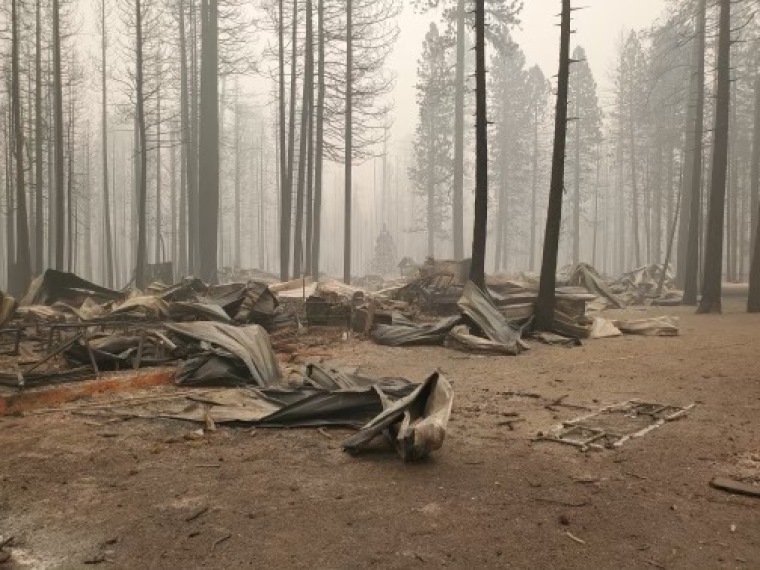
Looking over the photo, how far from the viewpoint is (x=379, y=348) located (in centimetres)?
1019

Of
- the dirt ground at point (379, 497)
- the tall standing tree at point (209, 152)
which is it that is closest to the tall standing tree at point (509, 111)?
the tall standing tree at point (209, 152)

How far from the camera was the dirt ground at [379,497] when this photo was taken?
115 inches

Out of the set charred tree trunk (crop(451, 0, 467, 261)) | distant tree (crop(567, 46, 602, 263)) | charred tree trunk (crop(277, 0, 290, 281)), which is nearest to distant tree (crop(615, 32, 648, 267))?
distant tree (crop(567, 46, 602, 263))

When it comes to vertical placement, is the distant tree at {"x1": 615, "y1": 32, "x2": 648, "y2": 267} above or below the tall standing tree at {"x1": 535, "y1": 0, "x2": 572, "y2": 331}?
above

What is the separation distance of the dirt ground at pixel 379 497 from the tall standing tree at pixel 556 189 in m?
5.40

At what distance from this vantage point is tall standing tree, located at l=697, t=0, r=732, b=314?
46.2 ft

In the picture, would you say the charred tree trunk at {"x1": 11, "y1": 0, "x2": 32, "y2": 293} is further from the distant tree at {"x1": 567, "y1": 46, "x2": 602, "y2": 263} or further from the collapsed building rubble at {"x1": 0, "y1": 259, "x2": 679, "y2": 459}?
the distant tree at {"x1": 567, "y1": 46, "x2": 602, "y2": 263}

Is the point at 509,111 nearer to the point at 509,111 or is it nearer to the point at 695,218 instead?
the point at 509,111

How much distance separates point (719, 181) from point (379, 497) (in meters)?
14.0

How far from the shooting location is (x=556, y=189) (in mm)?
11039

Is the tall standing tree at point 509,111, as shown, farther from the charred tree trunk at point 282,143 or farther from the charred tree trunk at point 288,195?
the charred tree trunk at point 282,143

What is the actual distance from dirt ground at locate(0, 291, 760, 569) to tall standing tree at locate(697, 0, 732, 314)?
9657 millimetres

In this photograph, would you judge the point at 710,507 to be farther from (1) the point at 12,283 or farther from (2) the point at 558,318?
(1) the point at 12,283

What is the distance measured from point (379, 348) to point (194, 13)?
20204 mm
